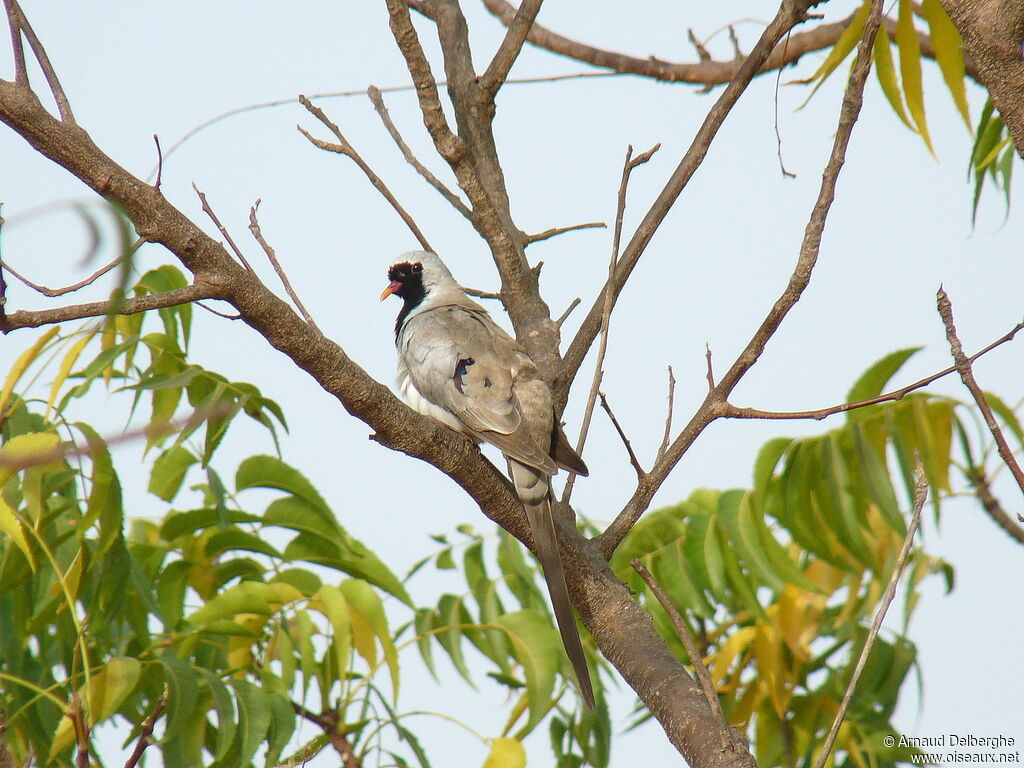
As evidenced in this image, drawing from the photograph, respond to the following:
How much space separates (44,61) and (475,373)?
→ 197cm

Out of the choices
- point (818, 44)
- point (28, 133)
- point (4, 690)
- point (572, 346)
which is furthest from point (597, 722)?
point (818, 44)

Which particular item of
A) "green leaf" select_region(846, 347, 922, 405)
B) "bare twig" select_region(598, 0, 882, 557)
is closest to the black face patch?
"green leaf" select_region(846, 347, 922, 405)

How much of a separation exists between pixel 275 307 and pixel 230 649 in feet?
5.82

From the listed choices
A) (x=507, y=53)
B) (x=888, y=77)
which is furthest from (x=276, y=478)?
(x=888, y=77)

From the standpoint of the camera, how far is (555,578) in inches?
105

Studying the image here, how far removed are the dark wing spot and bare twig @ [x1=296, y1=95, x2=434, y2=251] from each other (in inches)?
21.1

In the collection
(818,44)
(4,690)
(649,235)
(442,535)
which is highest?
(818,44)

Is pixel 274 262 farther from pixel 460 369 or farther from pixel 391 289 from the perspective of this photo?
pixel 391 289

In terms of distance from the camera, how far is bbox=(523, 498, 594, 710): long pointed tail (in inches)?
105

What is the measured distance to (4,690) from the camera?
313 cm

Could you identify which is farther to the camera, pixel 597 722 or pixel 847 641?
pixel 847 641

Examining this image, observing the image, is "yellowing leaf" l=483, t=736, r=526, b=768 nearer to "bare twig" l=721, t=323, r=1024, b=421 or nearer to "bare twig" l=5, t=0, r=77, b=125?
"bare twig" l=721, t=323, r=1024, b=421

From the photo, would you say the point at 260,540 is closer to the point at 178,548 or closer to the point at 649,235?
the point at 178,548

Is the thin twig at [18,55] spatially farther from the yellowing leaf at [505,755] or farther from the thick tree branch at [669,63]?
the thick tree branch at [669,63]
